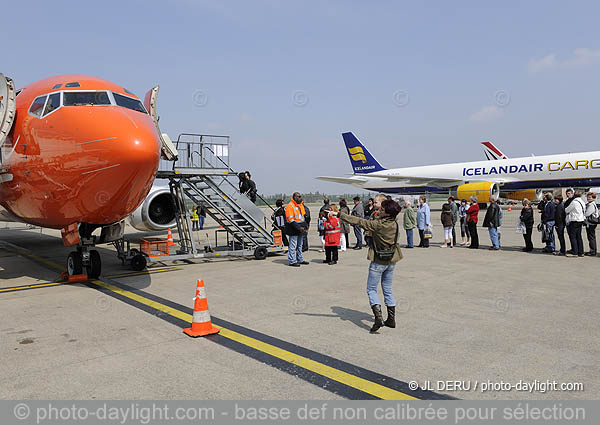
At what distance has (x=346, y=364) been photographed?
4.28 m

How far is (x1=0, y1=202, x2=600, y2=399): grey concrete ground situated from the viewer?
12.7 feet

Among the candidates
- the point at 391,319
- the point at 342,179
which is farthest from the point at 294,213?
the point at 342,179

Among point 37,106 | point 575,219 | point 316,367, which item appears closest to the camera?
point 316,367

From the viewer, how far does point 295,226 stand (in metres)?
10.6

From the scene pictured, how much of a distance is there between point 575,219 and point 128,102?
11.5 meters

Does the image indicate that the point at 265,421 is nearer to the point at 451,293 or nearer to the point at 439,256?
the point at 451,293

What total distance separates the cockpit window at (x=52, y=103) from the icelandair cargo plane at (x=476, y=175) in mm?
25255

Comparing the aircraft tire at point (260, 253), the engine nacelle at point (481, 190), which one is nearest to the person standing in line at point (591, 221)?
the aircraft tire at point (260, 253)

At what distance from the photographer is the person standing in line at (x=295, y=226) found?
10.6 m

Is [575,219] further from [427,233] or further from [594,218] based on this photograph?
[427,233]

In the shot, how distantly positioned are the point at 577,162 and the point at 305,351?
105ft

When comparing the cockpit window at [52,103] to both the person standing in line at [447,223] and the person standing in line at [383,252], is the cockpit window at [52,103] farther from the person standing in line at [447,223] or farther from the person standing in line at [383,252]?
the person standing in line at [447,223]

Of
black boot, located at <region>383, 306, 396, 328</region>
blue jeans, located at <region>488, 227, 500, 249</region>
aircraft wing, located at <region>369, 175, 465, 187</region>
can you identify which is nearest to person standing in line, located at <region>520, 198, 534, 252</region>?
blue jeans, located at <region>488, 227, 500, 249</region>

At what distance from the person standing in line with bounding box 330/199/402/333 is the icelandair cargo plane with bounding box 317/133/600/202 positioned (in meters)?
Result: 23.6
